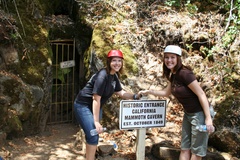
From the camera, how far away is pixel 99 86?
3383 mm

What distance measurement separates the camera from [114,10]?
6.87 metres

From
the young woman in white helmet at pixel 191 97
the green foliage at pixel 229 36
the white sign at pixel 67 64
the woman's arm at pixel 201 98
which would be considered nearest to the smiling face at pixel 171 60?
the young woman in white helmet at pixel 191 97

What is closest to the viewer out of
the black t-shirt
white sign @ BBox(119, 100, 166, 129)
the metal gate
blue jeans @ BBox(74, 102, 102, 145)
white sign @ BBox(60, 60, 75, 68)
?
the black t-shirt

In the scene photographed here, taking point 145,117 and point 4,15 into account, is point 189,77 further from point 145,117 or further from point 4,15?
point 4,15

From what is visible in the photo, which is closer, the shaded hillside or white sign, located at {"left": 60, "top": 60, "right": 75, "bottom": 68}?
the shaded hillside

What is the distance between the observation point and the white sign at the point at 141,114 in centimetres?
366

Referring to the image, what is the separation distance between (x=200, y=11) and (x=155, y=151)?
4.27 meters

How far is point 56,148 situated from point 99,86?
2.53m

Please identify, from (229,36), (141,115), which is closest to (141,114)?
(141,115)

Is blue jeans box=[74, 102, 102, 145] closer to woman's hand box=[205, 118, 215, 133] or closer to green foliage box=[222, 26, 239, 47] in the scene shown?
woman's hand box=[205, 118, 215, 133]

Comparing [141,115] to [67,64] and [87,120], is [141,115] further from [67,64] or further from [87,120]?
[67,64]

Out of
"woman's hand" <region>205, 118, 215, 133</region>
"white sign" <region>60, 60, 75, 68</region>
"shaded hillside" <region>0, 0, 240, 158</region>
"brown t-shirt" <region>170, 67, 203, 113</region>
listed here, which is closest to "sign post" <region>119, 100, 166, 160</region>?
"brown t-shirt" <region>170, 67, 203, 113</region>

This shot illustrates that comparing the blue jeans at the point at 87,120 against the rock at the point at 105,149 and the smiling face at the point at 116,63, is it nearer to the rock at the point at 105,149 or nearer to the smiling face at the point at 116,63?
the smiling face at the point at 116,63

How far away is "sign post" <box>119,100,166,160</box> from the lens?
12.0 feet
